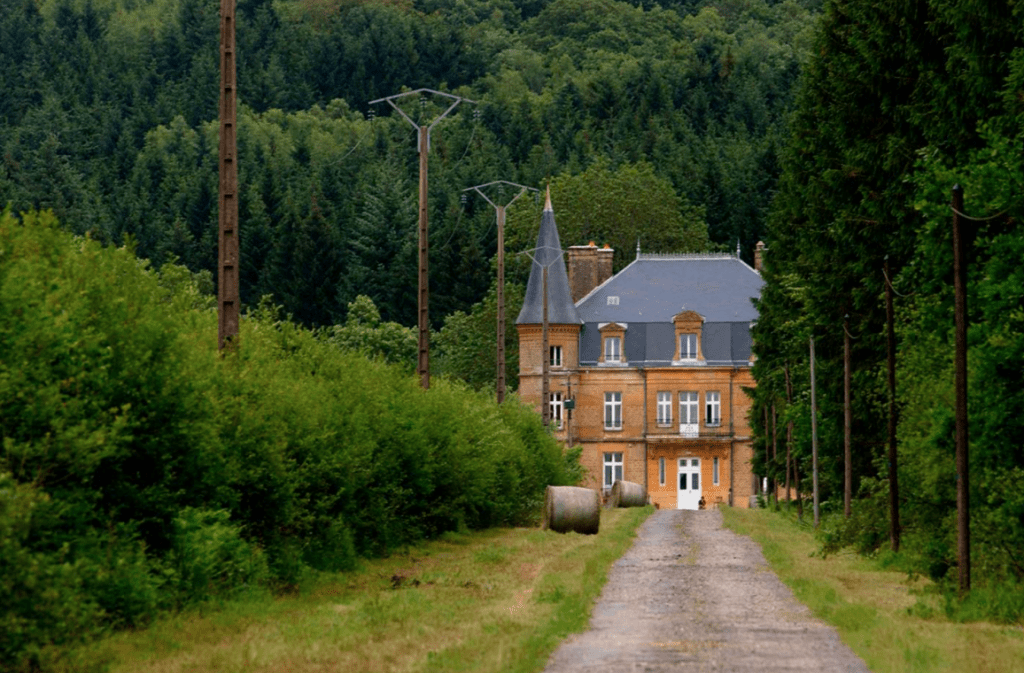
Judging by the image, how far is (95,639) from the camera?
18.1 m

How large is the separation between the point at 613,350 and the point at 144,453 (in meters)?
82.4

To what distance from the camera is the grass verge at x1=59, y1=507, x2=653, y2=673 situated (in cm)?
1702

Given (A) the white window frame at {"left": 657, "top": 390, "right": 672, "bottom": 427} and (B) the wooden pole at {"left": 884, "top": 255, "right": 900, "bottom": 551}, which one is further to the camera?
(A) the white window frame at {"left": 657, "top": 390, "right": 672, "bottom": 427}

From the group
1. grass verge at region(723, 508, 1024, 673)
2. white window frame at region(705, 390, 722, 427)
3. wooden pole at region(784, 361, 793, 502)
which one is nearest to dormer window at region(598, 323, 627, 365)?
white window frame at region(705, 390, 722, 427)

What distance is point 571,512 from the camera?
148 ft

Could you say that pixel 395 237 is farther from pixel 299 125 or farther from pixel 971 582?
pixel 971 582

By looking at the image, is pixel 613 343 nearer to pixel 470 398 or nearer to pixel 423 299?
pixel 470 398

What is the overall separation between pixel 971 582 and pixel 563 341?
7475cm

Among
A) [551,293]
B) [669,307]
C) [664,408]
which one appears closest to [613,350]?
A: [669,307]

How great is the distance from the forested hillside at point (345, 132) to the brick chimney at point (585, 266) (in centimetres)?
870

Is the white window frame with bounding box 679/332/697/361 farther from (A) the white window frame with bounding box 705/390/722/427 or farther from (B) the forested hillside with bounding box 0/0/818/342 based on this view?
(B) the forested hillside with bounding box 0/0/818/342

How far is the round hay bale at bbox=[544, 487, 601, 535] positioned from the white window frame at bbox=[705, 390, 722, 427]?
186 ft

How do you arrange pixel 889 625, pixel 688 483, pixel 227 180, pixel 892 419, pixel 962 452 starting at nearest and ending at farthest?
pixel 889 625 → pixel 962 452 → pixel 227 180 → pixel 892 419 → pixel 688 483

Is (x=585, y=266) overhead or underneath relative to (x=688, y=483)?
overhead
